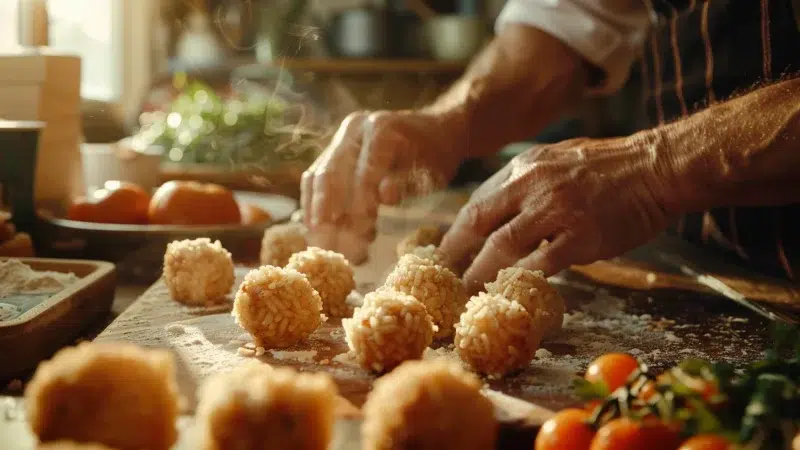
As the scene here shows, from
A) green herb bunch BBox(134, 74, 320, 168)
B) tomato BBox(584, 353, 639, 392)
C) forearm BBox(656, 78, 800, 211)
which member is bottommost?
green herb bunch BBox(134, 74, 320, 168)

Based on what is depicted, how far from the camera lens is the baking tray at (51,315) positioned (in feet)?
3.29

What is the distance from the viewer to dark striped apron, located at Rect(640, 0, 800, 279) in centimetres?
162

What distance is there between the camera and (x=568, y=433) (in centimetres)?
75

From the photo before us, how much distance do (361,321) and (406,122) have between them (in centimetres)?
82

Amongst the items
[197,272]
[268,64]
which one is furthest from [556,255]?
[268,64]

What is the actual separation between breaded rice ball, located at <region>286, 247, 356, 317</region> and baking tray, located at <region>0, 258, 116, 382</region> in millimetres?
290

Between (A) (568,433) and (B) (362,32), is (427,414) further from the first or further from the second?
(B) (362,32)

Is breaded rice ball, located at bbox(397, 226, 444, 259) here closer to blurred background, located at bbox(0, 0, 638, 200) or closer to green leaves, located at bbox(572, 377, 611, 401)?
green leaves, located at bbox(572, 377, 611, 401)

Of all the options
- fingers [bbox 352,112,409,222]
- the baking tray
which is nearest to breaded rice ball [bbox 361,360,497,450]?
the baking tray

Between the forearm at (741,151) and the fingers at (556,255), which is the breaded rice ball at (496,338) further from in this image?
the forearm at (741,151)

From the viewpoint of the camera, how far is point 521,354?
3.34 feet

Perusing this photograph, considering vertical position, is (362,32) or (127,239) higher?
(362,32)

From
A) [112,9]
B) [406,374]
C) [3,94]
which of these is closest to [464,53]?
[112,9]

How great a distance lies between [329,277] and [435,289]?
201 mm
